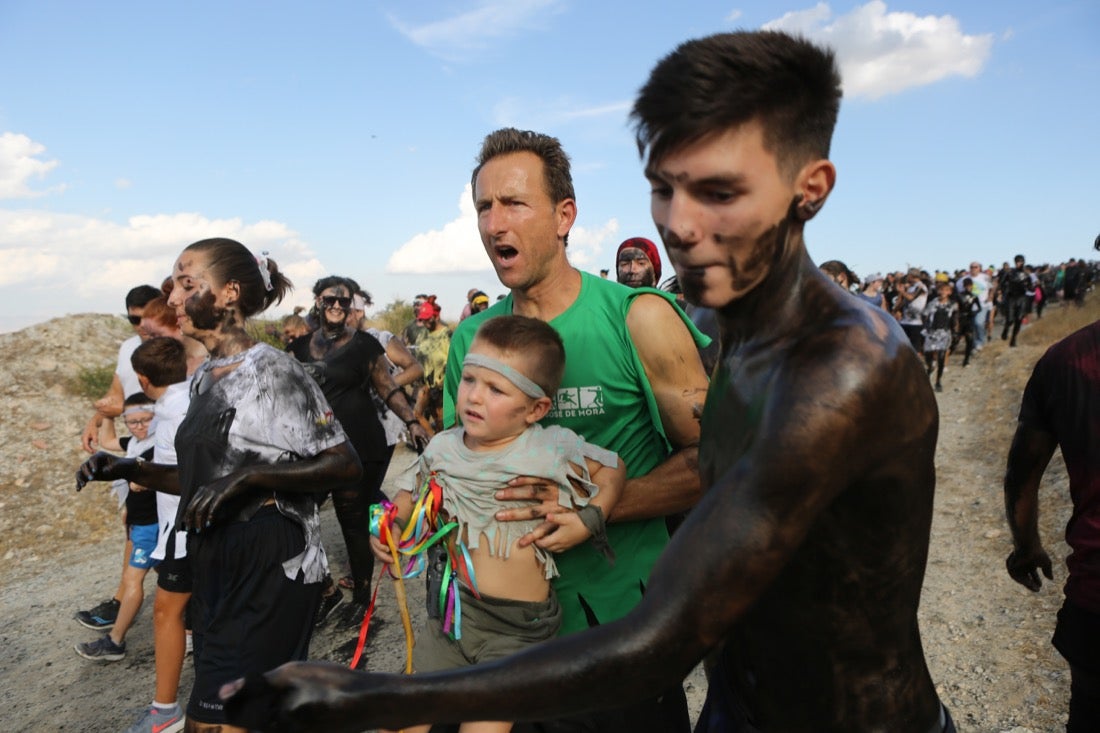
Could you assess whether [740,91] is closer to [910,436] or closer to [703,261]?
[703,261]

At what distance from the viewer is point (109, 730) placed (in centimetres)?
421

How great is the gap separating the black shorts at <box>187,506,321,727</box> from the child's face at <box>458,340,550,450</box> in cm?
114

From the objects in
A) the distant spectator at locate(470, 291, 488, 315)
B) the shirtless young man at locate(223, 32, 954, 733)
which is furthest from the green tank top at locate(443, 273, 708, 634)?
the distant spectator at locate(470, 291, 488, 315)

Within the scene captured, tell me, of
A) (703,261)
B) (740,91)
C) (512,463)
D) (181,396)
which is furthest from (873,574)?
(181,396)

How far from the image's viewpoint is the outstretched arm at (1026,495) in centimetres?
278

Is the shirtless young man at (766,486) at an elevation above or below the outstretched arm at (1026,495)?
above

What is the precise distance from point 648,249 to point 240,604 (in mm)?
4255

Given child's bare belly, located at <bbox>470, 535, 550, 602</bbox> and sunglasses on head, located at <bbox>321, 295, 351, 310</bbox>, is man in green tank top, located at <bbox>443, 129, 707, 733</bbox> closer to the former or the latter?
child's bare belly, located at <bbox>470, 535, 550, 602</bbox>

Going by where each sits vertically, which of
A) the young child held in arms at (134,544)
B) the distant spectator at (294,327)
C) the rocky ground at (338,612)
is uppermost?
the distant spectator at (294,327)

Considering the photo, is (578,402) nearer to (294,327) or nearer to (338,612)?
(338,612)

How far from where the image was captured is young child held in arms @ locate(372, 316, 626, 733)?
2.26m

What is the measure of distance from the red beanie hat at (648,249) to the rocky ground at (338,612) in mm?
3164

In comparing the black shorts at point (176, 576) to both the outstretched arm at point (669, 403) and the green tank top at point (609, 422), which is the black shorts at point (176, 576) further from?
the outstretched arm at point (669, 403)

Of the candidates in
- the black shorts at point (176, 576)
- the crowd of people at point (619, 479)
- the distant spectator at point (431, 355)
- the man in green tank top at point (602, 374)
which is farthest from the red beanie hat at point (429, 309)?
the man in green tank top at point (602, 374)
